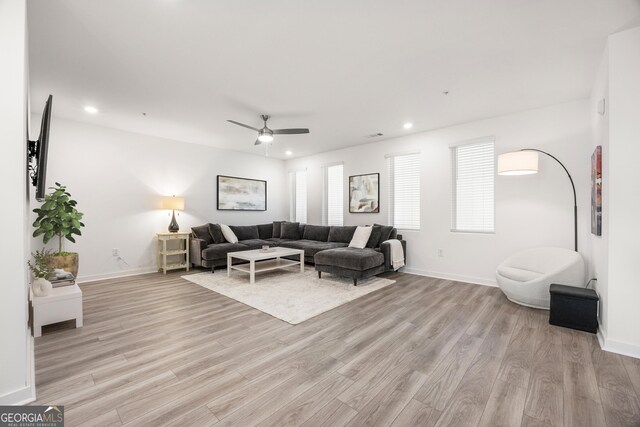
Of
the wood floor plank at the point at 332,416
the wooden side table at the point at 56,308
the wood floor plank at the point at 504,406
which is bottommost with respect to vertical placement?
the wood floor plank at the point at 504,406

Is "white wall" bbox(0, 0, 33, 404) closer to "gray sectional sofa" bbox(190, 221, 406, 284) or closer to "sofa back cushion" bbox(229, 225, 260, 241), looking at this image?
"gray sectional sofa" bbox(190, 221, 406, 284)

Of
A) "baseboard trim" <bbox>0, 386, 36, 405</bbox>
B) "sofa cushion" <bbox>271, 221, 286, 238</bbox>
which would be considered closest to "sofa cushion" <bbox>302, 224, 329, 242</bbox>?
"sofa cushion" <bbox>271, 221, 286, 238</bbox>

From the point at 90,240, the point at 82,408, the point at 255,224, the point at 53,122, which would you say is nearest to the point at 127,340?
the point at 82,408

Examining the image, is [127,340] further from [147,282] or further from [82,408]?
[147,282]

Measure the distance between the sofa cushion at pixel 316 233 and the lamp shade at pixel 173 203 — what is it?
9.23 ft

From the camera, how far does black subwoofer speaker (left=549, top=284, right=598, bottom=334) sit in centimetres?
262

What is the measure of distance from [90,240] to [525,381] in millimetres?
6100

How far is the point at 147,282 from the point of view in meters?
4.54

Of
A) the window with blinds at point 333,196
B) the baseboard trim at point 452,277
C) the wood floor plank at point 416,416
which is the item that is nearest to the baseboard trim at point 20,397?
the wood floor plank at point 416,416

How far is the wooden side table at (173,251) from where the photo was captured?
5.16m

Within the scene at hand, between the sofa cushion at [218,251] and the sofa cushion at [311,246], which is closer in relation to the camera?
the sofa cushion at [218,251]

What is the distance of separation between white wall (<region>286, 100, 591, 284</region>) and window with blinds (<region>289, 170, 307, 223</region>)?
2465 mm

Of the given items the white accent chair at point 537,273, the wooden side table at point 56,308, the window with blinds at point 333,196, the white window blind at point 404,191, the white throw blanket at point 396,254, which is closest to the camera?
the wooden side table at point 56,308

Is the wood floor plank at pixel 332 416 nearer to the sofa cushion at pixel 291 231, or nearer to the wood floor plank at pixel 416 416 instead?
the wood floor plank at pixel 416 416
